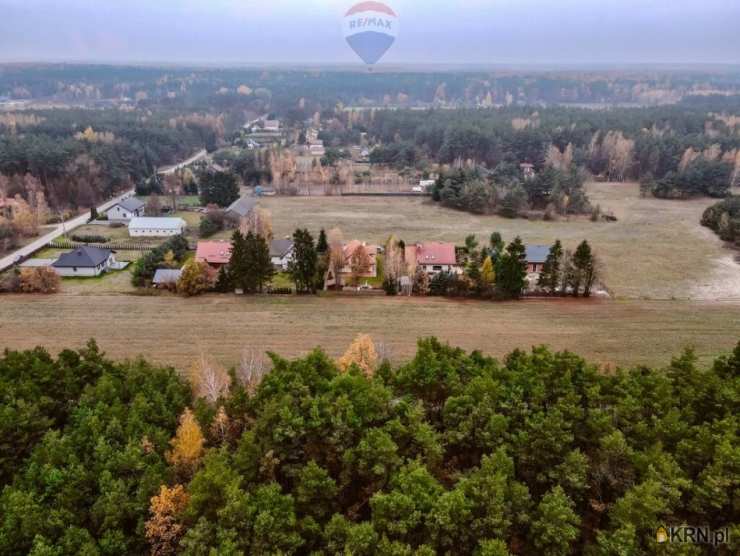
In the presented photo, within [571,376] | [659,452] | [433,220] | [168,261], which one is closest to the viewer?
[659,452]

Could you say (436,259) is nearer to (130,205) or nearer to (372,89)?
(130,205)

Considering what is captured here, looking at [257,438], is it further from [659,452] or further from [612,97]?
[612,97]

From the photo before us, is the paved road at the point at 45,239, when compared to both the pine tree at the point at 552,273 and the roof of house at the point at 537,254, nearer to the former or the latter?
the pine tree at the point at 552,273

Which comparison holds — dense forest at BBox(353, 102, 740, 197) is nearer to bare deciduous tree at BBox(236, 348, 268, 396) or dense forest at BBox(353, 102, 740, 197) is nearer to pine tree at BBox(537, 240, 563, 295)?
pine tree at BBox(537, 240, 563, 295)

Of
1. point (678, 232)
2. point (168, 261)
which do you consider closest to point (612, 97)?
point (678, 232)

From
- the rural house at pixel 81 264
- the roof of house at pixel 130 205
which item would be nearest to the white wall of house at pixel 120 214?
the roof of house at pixel 130 205

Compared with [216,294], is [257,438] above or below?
above

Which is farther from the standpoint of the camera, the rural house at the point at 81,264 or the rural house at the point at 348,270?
the rural house at the point at 81,264
